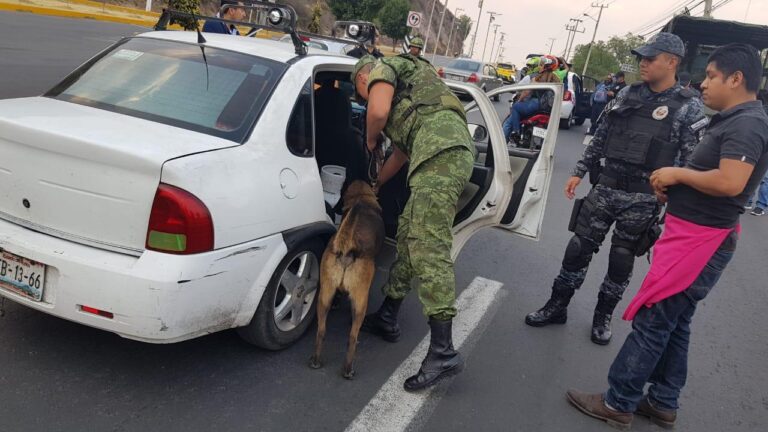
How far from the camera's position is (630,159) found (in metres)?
3.69

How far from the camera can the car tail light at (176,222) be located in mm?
2377

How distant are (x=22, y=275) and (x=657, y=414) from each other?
316cm

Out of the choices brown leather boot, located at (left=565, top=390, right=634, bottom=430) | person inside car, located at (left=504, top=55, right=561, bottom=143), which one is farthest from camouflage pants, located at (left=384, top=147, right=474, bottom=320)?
person inside car, located at (left=504, top=55, right=561, bottom=143)

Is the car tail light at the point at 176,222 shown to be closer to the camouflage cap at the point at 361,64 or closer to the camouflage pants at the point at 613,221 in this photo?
the camouflage cap at the point at 361,64

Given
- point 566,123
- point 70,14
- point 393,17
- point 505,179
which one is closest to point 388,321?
point 505,179

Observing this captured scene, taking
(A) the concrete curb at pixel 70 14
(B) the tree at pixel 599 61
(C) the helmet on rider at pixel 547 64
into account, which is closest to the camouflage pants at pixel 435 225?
(C) the helmet on rider at pixel 547 64

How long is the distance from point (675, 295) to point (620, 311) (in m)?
1.83

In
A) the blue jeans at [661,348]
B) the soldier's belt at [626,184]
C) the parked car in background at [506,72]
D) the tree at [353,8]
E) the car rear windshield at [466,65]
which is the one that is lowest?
the blue jeans at [661,348]

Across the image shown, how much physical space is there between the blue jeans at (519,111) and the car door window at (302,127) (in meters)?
4.70

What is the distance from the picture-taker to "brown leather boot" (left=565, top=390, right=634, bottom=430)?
3.05 meters

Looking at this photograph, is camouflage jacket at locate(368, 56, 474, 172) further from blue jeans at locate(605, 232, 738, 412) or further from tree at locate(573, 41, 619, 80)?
tree at locate(573, 41, 619, 80)

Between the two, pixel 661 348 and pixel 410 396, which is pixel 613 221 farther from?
pixel 410 396

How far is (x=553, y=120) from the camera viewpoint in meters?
3.92

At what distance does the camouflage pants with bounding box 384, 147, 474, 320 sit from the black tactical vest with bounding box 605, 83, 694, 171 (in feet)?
4.20
